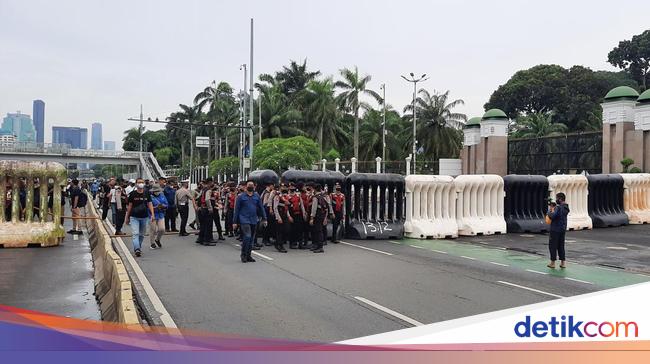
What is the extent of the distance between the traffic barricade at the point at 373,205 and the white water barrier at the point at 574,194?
6262 mm

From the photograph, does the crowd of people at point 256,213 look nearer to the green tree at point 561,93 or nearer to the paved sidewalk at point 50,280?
the paved sidewalk at point 50,280

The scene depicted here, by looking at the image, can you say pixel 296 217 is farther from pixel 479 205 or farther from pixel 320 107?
pixel 320 107

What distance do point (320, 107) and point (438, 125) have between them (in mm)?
14042

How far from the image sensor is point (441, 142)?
2483 inches

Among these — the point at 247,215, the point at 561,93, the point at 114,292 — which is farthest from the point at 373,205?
the point at 561,93

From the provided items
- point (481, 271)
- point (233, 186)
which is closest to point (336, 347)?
point (481, 271)

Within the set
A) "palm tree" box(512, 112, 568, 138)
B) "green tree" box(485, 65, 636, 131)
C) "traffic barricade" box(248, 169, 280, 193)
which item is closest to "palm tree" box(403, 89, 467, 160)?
"palm tree" box(512, 112, 568, 138)

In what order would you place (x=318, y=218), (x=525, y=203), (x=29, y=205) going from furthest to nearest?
(x=525, y=203), (x=29, y=205), (x=318, y=218)

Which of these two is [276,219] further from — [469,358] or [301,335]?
[469,358]

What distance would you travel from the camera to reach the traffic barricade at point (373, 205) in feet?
56.3

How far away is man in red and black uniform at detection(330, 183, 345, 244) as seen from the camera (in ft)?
52.1

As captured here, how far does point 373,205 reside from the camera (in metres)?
17.4

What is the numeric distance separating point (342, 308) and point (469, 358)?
127 inches

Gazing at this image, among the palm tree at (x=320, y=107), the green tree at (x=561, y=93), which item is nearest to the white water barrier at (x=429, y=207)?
the palm tree at (x=320, y=107)
